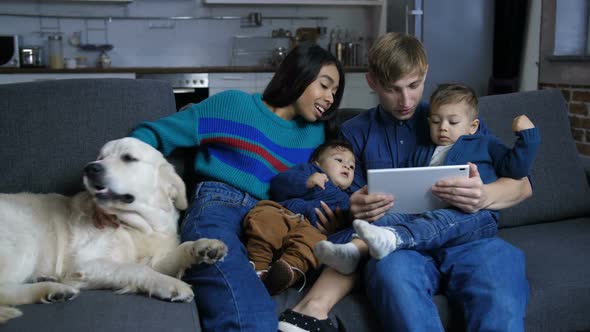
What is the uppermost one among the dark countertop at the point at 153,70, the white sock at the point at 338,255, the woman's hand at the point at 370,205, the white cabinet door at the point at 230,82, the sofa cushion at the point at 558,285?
the dark countertop at the point at 153,70

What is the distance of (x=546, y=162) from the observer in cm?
218

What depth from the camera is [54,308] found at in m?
1.33

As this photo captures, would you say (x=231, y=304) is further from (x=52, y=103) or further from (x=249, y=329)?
(x=52, y=103)

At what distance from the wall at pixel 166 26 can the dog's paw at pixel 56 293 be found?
4.04 m

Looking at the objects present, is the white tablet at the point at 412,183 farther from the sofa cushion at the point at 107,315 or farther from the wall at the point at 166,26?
the wall at the point at 166,26

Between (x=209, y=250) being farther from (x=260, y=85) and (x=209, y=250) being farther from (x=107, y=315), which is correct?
(x=260, y=85)

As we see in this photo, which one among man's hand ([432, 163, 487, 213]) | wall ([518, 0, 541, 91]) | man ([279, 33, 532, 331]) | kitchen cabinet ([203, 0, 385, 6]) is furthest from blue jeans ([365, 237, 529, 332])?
kitchen cabinet ([203, 0, 385, 6])

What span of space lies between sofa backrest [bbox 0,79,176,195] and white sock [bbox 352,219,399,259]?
883 millimetres

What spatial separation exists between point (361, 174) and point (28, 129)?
1103mm

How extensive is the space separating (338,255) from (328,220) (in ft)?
1.04

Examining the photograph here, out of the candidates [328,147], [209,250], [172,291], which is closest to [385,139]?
[328,147]

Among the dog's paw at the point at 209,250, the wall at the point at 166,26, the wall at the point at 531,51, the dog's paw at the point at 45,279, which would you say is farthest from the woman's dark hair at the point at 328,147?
the wall at the point at 166,26

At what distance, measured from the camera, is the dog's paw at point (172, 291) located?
4.60ft

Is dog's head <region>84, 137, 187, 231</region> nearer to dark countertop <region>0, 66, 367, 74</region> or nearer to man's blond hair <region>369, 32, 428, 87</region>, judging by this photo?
man's blond hair <region>369, 32, 428, 87</region>
